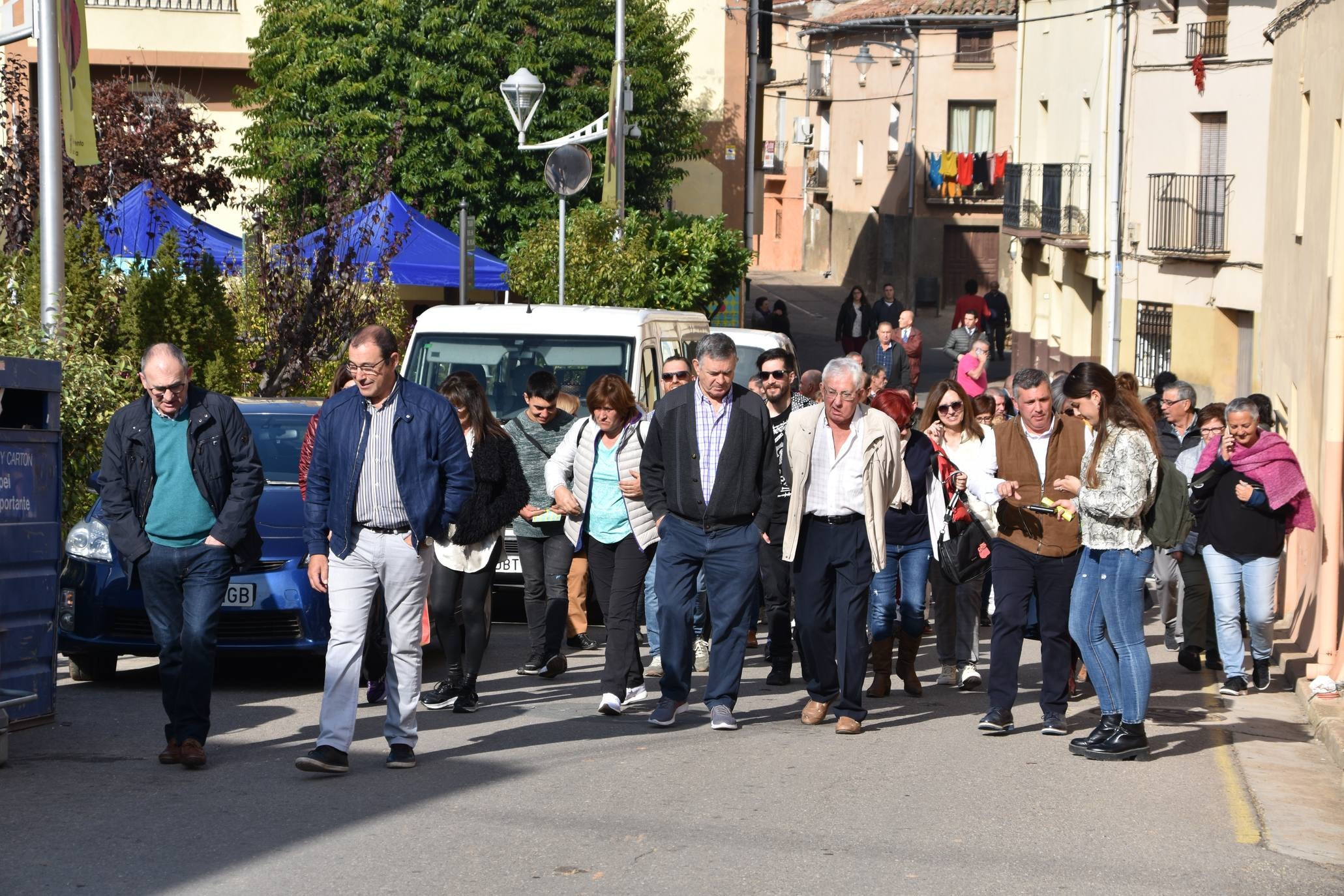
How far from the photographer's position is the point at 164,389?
795cm

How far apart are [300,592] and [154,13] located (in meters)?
24.3

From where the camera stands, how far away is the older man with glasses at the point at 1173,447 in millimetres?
12766

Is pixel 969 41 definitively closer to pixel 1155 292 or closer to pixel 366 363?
pixel 1155 292

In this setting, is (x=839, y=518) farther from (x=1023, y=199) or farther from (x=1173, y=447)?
(x=1023, y=199)

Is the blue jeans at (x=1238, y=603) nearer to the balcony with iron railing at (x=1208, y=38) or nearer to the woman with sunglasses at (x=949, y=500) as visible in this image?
the woman with sunglasses at (x=949, y=500)

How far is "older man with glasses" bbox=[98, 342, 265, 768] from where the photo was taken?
7996 mm

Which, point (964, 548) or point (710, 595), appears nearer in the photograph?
point (710, 595)

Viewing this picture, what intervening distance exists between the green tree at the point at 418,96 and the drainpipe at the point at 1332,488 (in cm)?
2000

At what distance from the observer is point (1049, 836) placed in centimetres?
722

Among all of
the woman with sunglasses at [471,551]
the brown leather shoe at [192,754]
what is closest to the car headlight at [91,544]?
the woman with sunglasses at [471,551]

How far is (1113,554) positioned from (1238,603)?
3.06m

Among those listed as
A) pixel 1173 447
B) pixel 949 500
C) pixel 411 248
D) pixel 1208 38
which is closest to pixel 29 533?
pixel 949 500

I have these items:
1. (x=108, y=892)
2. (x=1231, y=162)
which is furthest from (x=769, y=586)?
(x=1231, y=162)

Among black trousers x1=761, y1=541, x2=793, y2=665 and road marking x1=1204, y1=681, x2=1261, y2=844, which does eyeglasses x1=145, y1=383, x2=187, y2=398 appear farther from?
road marking x1=1204, y1=681, x2=1261, y2=844
